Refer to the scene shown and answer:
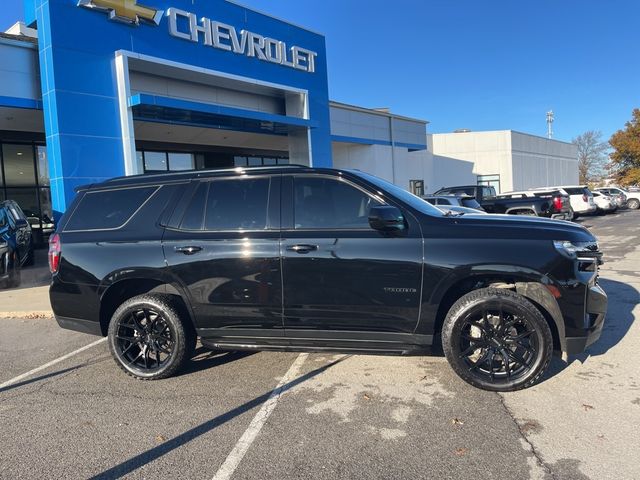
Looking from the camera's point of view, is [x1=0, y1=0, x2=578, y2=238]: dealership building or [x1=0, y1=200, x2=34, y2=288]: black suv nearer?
[x1=0, y1=200, x2=34, y2=288]: black suv

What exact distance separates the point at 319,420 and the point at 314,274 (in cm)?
118

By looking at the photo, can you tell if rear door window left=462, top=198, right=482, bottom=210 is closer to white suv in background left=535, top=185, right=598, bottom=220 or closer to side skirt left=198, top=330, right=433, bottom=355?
white suv in background left=535, top=185, right=598, bottom=220

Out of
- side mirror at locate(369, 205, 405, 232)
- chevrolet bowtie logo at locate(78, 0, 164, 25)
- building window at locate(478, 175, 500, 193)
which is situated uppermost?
chevrolet bowtie logo at locate(78, 0, 164, 25)

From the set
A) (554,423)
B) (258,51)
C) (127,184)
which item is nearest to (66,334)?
(127,184)

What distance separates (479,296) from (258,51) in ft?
48.6

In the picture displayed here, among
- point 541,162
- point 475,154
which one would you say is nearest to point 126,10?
point 475,154

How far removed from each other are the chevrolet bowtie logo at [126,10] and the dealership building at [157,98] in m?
0.03

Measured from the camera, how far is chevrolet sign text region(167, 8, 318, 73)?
1448 cm

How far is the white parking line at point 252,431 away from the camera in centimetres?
301

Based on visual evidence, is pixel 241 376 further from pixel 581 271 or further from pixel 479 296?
pixel 581 271

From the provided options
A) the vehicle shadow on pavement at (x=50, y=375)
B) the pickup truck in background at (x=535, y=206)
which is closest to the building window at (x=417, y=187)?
the pickup truck in background at (x=535, y=206)

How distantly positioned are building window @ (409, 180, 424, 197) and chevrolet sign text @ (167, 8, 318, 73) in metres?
14.3

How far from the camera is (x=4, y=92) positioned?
1227cm

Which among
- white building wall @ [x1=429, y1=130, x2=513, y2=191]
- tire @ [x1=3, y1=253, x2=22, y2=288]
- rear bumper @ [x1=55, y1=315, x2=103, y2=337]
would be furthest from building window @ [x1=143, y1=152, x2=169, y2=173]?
white building wall @ [x1=429, y1=130, x2=513, y2=191]
